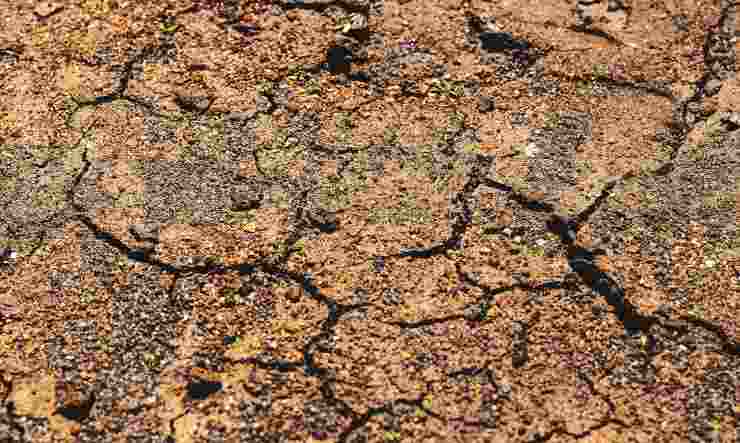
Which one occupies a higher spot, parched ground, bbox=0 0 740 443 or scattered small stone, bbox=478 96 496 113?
scattered small stone, bbox=478 96 496 113

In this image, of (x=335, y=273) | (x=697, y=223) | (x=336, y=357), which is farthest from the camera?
(x=697, y=223)

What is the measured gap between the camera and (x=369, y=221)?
108 inches

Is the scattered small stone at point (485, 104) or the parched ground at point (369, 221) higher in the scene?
the scattered small stone at point (485, 104)

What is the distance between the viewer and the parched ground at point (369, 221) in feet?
7.62

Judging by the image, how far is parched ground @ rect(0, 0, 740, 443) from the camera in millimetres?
2322

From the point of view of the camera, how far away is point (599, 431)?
2.27 m

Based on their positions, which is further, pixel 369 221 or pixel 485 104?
pixel 485 104

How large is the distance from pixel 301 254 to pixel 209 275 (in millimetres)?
297

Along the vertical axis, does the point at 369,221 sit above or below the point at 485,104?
below

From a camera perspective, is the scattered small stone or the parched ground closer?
the parched ground

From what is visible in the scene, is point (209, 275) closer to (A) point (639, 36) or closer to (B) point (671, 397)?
(B) point (671, 397)

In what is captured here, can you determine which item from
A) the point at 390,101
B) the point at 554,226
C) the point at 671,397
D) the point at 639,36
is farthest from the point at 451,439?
the point at 639,36

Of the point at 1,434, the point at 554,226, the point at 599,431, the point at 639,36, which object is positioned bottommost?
the point at 1,434

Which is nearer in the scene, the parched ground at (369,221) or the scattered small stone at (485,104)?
the parched ground at (369,221)
